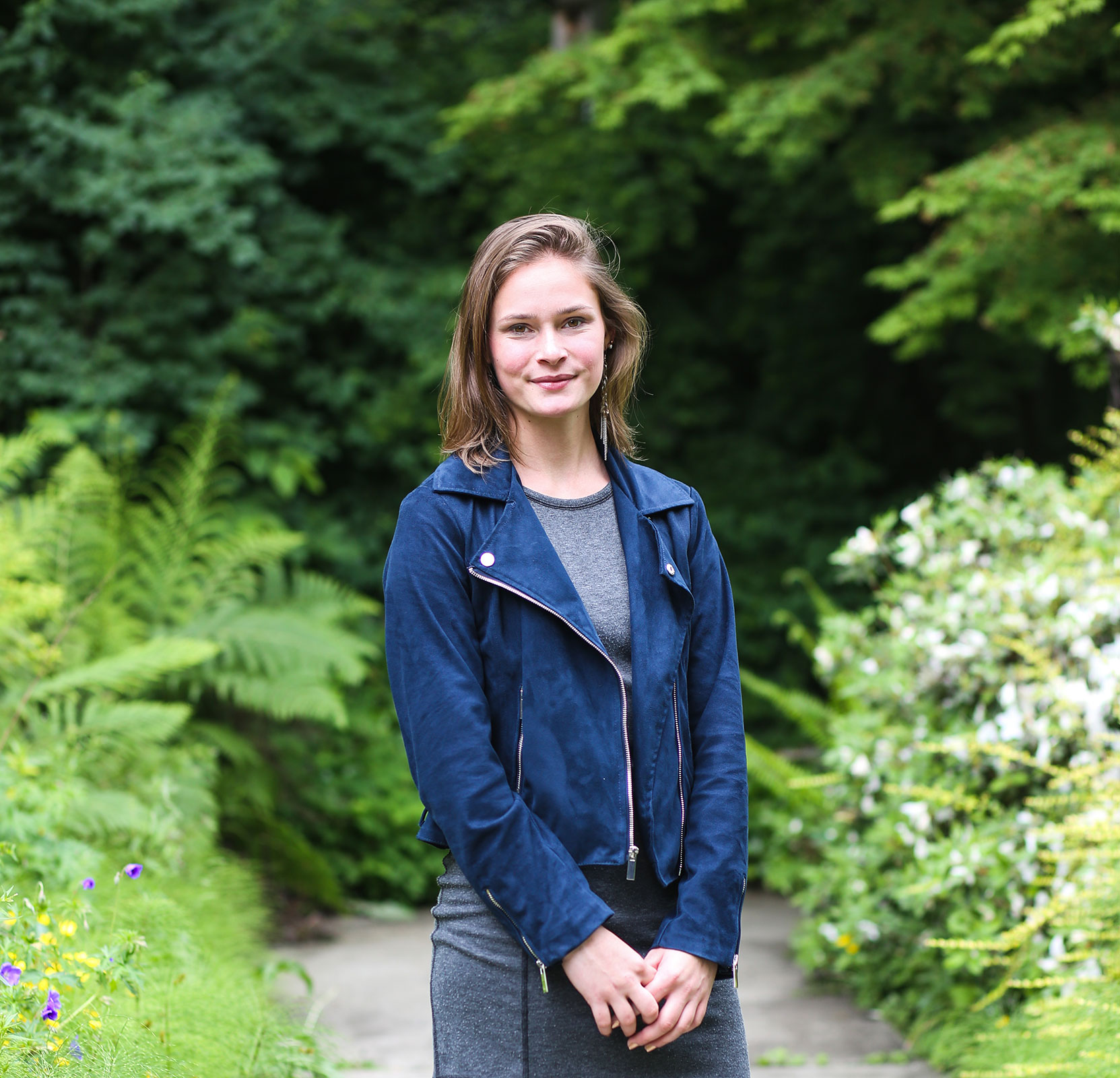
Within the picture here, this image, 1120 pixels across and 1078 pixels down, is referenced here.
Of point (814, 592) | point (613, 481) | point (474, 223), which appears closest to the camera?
point (613, 481)

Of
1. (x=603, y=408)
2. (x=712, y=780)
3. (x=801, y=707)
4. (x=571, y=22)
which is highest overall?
(x=571, y=22)

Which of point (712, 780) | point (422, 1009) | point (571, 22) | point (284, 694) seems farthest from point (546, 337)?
point (571, 22)

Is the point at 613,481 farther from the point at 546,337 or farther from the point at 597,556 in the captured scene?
the point at 546,337

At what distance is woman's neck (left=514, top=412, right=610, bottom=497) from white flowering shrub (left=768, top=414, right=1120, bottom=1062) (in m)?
1.46

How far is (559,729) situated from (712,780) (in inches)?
10.0

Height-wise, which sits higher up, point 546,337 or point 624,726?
point 546,337

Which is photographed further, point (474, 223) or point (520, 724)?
point (474, 223)

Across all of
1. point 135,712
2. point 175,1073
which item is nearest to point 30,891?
point 175,1073

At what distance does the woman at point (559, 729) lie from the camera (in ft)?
5.19

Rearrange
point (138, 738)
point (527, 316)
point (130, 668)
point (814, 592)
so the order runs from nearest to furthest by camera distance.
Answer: point (527, 316) → point (130, 668) → point (138, 738) → point (814, 592)

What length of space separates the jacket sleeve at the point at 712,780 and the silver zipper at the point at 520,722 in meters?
0.27

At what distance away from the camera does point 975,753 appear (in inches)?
133

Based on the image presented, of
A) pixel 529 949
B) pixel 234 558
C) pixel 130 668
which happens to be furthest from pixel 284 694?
pixel 529 949

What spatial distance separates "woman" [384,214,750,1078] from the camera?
1581 mm
